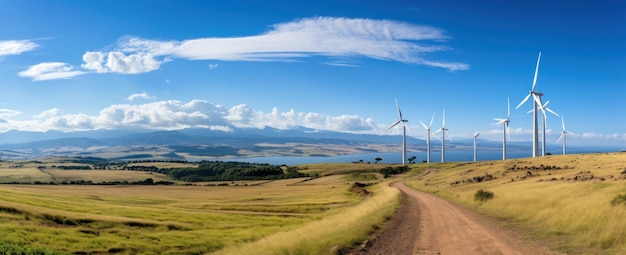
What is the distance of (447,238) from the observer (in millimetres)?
23906

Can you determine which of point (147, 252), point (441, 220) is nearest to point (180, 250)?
point (147, 252)

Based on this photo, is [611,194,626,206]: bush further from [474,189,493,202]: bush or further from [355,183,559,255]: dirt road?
[474,189,493,202]: bush

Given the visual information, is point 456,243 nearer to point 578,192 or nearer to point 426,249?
point 426,249

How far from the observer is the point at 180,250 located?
2777 cm

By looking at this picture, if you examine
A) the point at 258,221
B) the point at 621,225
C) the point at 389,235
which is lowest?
the point at 258,221

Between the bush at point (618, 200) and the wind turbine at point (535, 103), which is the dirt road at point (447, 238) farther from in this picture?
the wind turbine at point (535, 103)

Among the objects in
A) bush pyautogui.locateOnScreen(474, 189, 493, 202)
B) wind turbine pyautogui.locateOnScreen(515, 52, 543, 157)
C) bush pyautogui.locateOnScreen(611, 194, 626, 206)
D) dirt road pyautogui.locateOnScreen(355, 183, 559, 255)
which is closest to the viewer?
dirt road pyautogui.locateOnScreen(355, 183, 559, 255)

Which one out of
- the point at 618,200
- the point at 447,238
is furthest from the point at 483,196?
the point at 447,238

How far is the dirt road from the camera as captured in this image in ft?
67.6

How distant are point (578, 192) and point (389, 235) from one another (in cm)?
2358

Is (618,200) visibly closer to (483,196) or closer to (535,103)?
(483,196)

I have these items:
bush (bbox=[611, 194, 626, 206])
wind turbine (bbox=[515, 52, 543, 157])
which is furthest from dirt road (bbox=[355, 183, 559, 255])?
wind turbine (bbox=[515, 52, 543, 157])

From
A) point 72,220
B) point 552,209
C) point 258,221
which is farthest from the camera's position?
point 258,221

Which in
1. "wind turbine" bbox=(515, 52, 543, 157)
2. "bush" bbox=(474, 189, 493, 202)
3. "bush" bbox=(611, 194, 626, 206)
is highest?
"wind turbine" bbox=(515, 52, 543, 157)
